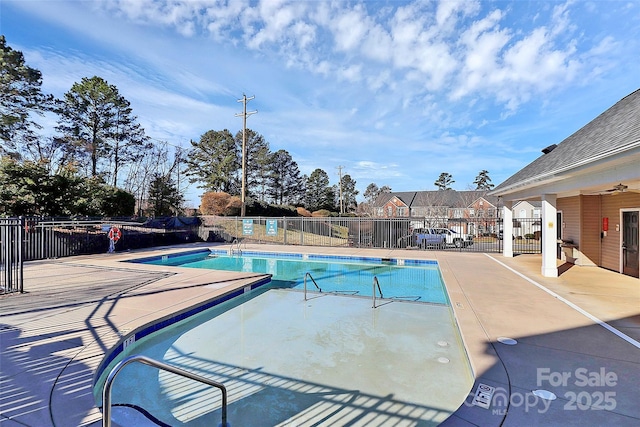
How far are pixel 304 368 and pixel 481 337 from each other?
2.31 m

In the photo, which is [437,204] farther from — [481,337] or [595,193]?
[481,337]

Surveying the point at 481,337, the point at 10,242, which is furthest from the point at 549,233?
the point at 10,242

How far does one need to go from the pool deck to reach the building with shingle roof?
0.96 meters

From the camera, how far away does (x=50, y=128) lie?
60.6 ft

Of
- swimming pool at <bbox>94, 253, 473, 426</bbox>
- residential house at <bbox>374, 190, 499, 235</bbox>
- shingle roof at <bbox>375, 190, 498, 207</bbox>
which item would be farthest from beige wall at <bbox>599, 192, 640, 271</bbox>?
shingle roof at <bbox>375, 190, 498, 207</bbox>

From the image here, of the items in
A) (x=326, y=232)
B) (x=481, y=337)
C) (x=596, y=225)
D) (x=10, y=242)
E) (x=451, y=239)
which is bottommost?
(x=481, y=337)

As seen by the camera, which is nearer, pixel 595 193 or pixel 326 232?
pixel 595 193

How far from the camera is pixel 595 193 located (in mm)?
8398

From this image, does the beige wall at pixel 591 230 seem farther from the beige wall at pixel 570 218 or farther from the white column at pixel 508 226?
the white column at pixel 508 226

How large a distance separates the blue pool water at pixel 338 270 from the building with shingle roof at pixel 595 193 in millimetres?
3160

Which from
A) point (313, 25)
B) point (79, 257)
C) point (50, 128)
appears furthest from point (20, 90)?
point (313, 25)

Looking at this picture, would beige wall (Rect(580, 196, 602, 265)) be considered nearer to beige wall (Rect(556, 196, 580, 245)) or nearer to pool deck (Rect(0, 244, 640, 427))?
beige wall (Rect(556, 196, 580, 245))

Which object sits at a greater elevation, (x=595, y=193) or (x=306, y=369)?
(x=595, y=193)

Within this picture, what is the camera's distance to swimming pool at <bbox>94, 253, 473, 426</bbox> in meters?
2.97
